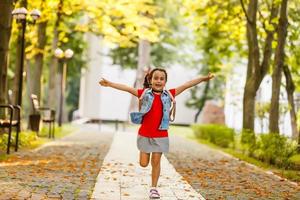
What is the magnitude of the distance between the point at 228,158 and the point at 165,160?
2165mm

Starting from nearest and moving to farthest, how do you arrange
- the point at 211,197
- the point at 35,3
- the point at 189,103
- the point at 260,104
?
the point at 211,197 → the point at 35,3 → the point at 260,104 → the point at 189,103

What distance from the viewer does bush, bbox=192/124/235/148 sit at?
19031 millimetres

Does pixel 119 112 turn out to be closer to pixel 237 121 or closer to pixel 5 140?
pixel 237 121

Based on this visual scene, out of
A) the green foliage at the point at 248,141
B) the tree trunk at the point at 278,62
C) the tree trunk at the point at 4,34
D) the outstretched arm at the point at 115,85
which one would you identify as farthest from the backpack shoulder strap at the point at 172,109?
the tree trunk at the point at 278,62

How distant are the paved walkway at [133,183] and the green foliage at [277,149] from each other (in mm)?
2337

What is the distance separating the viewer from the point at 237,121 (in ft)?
125

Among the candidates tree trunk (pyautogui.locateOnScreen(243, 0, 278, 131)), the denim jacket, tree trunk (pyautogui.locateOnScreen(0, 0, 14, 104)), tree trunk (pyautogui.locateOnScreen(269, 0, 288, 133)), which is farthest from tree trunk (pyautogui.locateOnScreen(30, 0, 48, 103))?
the denim jacket

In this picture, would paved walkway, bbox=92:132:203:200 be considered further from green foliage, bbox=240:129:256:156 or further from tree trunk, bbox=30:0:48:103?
tree trunk, bbox=30:0:48:103

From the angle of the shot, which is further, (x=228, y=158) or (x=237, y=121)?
(x=237, y=121)

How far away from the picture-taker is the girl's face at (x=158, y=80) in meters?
7.20

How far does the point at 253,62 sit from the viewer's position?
1777 cm

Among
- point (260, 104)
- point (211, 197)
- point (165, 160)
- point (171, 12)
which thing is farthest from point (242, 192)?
point (171, 12)

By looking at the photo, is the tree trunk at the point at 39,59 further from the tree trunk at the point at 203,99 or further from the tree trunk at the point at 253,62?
the tree trunk at the point at 203,99

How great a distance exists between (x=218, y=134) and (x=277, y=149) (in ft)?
26.4
